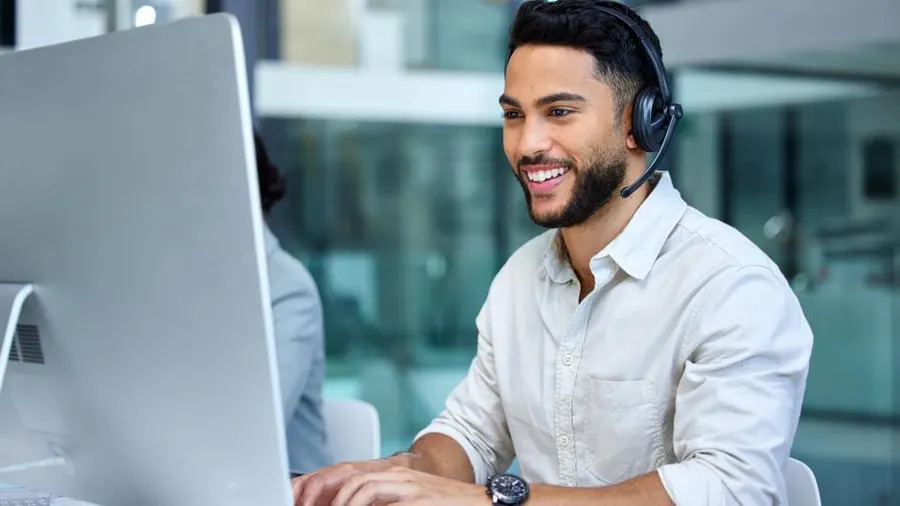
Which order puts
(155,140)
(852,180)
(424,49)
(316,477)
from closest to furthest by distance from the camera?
(155,140), (316,477), (852,180), (424,49)

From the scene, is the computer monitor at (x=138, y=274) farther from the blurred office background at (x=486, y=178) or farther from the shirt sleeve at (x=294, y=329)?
the blurred office background at (x=486, y=178)

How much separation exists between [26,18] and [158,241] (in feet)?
9.37

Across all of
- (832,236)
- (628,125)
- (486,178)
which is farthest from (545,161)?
(486,178)

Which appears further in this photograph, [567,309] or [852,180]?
[852,180]

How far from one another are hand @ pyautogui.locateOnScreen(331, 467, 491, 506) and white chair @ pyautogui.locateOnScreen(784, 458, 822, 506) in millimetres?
530

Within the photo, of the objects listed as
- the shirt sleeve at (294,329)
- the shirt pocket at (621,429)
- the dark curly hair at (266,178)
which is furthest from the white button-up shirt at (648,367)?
the dark curly hair at (266,178)

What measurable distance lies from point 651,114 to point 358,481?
0.70 m

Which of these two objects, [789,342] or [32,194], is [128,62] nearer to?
[32,194]

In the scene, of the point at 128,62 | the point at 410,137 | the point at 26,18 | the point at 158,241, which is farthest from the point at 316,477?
the point at 410,137

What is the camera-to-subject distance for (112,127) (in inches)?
41.6

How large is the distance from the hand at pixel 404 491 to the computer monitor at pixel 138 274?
25 cm

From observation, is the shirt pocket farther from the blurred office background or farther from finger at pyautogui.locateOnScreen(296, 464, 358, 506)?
the blurred office background

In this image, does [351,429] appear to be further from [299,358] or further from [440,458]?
[440,458]

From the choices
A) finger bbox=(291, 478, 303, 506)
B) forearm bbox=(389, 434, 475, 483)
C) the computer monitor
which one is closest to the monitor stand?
the computer monitor
